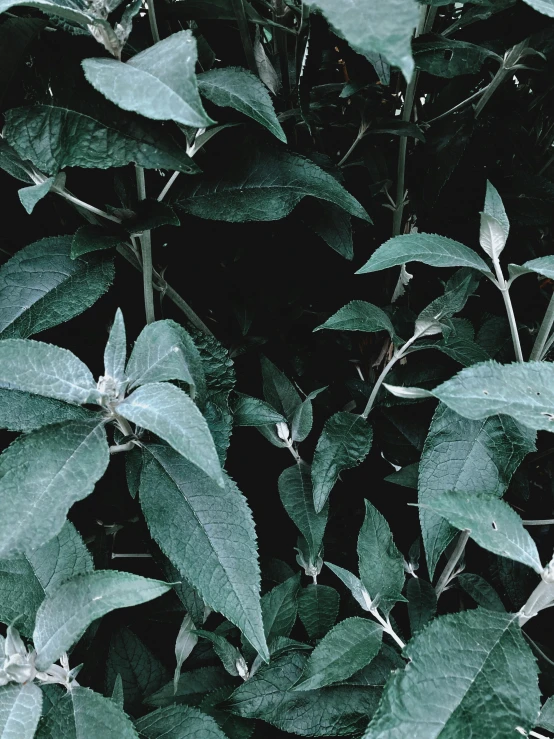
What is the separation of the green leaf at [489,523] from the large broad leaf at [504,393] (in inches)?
3.0

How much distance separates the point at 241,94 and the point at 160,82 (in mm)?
135

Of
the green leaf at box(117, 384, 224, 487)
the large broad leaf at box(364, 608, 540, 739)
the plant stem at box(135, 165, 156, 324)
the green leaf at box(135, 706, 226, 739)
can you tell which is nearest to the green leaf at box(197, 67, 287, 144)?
the plant stem at box(135, 165, 156, 324)

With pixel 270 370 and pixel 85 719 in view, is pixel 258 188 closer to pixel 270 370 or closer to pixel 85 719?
pixel 270 370

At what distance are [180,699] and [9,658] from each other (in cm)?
29

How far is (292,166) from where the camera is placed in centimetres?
64

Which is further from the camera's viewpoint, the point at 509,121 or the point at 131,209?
the point at 509,121

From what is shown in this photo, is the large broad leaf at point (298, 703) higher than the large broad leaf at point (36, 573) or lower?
lower

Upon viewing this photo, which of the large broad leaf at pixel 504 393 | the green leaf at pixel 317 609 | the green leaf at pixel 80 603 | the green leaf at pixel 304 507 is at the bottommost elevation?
the green leaf at pixel 317 609

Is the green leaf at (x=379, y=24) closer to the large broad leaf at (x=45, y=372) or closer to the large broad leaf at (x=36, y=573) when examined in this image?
the large broad leaf at (x=45, y=372)

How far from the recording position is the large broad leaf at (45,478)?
0.46 metres

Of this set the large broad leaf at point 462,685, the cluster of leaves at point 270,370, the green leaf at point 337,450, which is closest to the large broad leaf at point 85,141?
the cluster of leaves at point 270,370

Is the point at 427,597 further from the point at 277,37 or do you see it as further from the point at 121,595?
the point at 277,37

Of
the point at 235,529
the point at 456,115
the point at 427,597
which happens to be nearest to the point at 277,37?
the point at 456,115

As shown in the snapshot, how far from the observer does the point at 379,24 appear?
1.21 feet
